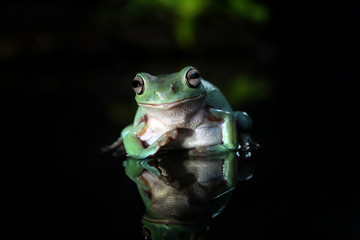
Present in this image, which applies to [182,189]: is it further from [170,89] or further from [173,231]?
[170,89]

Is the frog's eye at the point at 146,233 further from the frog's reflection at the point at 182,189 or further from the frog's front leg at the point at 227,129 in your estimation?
the frog's front leg at the point at 227,129

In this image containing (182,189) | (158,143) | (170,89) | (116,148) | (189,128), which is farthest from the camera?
(116,148)

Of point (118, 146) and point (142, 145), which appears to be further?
point (118, 146)

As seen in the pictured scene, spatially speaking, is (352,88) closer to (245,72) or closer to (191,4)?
(245,72)

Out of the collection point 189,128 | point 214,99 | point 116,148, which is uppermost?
point 214,99

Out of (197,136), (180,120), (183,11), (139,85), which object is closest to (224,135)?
(197,136)

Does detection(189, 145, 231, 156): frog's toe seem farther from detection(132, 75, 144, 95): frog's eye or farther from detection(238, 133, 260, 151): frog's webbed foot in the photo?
detection(132, 75, 144, 95): frog's eye

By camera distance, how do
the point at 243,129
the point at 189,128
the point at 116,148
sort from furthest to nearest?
the point at 116,148
the point at 243,129
the point at 189,128
